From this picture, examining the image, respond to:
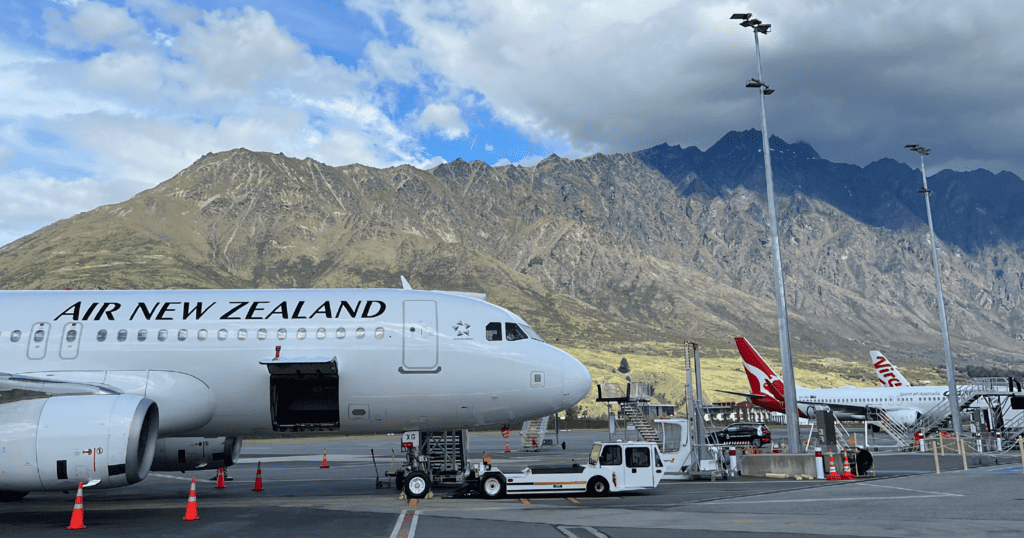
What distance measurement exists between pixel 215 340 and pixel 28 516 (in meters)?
6.26

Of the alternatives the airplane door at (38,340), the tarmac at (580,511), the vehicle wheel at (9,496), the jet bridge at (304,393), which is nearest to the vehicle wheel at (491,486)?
the tarmac at (580,511)

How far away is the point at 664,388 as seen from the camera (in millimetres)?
168500

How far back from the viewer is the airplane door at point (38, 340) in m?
19.0

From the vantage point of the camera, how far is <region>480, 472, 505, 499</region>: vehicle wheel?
67.2 feet

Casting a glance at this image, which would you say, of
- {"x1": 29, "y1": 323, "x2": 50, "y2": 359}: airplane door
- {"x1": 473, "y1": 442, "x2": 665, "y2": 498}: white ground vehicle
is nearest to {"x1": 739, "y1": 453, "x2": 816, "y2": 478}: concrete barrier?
{"x1": 473, "y1": 442, "x2": 665, "y2": 498}: white ground vehicle

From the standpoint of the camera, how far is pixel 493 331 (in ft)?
66.8

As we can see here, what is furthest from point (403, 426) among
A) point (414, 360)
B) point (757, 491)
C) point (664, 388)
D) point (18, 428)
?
point (664, 388)

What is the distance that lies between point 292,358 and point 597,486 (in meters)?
9.31

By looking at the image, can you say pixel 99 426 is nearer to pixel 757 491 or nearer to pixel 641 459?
pixel 641 459

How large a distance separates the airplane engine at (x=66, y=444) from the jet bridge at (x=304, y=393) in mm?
3566

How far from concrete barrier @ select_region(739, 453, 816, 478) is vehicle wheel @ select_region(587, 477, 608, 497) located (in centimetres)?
961

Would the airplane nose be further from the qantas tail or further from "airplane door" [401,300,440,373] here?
the qantas tail

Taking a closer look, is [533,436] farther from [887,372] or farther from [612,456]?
[887,372]

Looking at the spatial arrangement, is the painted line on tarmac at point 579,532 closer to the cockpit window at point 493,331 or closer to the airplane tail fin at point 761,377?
the cockpit window at point 493,331
